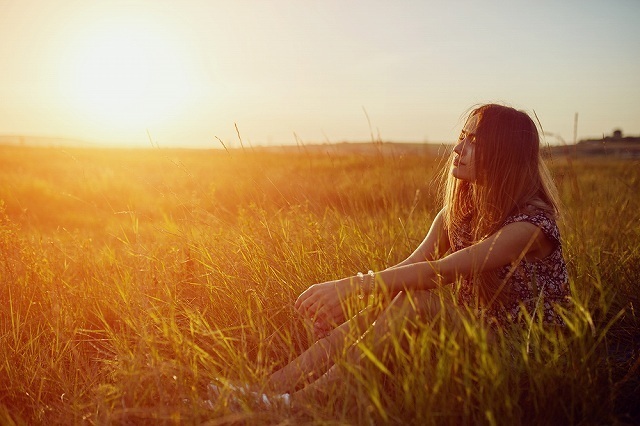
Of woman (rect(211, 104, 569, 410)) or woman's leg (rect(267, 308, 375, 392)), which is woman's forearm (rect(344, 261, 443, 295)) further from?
Result: woman's leg (rect(267, 308, 375, 392))

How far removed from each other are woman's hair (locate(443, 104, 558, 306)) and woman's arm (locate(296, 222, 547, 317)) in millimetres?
186

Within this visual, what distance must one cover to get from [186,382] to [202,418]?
0.79 ft

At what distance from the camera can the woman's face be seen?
8.04 feet

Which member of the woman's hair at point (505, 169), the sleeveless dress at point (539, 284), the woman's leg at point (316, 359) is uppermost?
the woman's hair at point (505, 169)

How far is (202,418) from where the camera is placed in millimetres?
1809

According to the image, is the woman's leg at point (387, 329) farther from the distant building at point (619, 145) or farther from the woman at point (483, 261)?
the distant building at point (619, 145)

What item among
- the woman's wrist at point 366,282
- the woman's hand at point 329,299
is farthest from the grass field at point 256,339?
the woman's wrist at point 366,282

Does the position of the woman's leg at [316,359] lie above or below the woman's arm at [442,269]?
below

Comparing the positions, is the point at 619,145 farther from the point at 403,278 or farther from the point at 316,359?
the point at 316,359

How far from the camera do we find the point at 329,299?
2.11 metres

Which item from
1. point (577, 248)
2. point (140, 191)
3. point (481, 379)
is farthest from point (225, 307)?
point (140, 191)

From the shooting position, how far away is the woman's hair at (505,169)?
2.40m

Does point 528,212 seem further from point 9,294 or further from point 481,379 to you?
point 9,294

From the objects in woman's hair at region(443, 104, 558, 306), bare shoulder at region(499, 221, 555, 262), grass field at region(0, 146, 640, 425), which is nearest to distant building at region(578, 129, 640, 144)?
grass field at region(0, 146, 640, 425)
